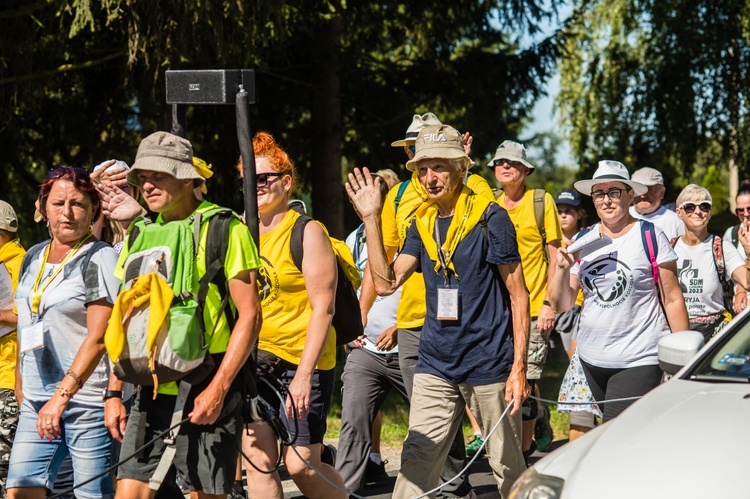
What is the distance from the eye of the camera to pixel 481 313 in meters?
5.55

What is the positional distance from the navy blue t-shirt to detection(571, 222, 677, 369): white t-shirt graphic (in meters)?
0.95

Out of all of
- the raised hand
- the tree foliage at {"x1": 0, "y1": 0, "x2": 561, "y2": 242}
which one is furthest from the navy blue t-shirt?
the tree foliage at {"x1": 0, "y1": 0, "x2": 561, "y2": 242}

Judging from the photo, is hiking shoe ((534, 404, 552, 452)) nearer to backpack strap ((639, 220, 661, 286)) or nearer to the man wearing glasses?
the man wearing glasses

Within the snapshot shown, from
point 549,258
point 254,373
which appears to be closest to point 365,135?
point 549,258

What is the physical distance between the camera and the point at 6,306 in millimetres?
6207

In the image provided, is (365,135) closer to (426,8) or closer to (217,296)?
(426,8)

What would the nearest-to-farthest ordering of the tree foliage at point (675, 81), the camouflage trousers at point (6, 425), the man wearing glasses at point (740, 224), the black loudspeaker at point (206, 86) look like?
the black loudspeaker at point (206, 86), the camouflage trousers at point (6, 425), the man wearing glasses at point (740, 224), the tree foliage at point (675, 81)

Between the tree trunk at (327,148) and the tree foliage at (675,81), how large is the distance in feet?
23.2

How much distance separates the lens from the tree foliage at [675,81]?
21.7 m

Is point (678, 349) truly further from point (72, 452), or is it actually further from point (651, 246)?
point (72, 452)

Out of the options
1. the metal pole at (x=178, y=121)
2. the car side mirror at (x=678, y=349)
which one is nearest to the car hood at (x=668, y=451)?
the car side mirror at (x=678, y=349)

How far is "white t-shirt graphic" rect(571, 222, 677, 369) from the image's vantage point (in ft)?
20.4

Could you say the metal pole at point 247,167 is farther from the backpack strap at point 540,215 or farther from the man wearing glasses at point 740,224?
the man wearing glasses at point 740,224

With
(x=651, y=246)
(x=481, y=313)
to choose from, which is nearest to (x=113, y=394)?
(x=481, y=313)
